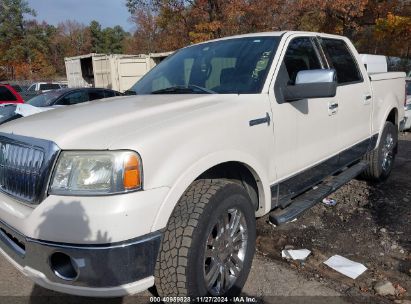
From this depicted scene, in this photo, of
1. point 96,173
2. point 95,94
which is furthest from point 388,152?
point 95,94

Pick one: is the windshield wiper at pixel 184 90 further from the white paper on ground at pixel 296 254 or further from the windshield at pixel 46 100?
the windshield at pixel 46 100

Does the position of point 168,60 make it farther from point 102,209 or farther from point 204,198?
point 102,209

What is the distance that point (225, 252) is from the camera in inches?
110

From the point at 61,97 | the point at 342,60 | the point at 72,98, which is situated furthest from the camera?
the point at 72,98

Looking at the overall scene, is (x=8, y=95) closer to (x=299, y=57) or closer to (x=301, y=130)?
(x=299, y=57)

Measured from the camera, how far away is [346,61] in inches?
180

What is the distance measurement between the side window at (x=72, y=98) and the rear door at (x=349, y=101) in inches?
330

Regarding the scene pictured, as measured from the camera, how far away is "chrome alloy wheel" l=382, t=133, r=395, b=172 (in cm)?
553

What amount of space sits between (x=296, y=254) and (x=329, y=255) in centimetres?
29

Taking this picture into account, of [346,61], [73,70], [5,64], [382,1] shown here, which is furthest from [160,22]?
[5,64]

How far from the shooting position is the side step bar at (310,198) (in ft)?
10.8

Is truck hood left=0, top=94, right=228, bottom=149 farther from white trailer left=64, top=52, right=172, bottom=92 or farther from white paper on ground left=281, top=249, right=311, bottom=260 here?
white trailer left=64, top=52, right=172, bottom=92

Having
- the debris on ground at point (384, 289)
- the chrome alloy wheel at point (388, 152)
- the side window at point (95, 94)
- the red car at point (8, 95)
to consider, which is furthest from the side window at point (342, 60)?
the red car at point (8, 95)

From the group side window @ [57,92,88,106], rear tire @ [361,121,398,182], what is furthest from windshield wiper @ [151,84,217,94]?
side window @ [57,92,88,106]
